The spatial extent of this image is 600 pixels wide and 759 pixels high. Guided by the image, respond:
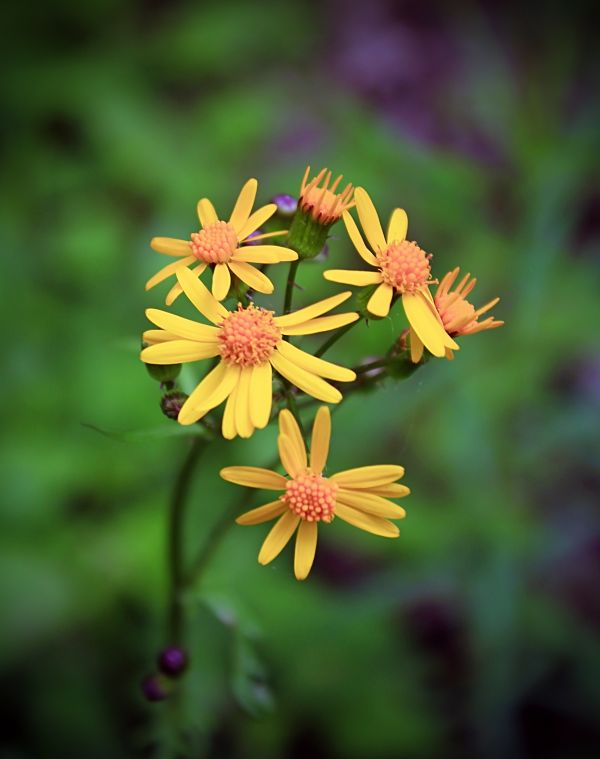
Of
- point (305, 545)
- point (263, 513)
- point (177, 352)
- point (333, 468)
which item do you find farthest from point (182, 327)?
point (333, 468)

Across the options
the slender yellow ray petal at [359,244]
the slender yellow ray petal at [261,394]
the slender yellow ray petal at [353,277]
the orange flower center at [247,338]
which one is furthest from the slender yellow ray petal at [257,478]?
the slender yellow ray petal at [359,244]

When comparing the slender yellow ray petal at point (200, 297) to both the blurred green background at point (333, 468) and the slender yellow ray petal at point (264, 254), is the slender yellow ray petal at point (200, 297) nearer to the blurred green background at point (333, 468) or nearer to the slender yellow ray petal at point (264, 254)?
the slender yellow ray petal at point (264, 254)

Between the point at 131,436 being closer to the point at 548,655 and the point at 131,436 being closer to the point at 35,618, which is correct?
the point at 35,618

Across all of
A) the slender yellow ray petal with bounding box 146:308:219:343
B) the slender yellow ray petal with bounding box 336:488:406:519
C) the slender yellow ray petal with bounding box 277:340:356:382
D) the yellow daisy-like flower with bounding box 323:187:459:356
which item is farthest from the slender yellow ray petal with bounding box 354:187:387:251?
the slender yellow ray petal with bounding box 336:488:406:519

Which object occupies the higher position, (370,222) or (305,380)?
(370,222)

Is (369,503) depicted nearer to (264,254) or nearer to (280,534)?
(280,534)
